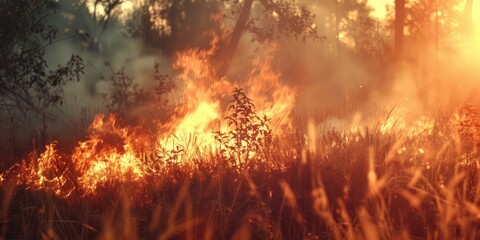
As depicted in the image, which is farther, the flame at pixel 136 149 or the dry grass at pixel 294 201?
the flame at pixel 136 149

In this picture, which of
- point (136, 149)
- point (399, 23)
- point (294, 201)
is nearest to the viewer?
point (294, 201)

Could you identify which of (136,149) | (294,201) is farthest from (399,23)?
(294,201)

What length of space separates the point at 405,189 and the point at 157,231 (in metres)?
1.88

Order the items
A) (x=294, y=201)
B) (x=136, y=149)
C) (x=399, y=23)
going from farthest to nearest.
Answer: (x=399, y=23), (x=136, y=149), (x=294, y=201)

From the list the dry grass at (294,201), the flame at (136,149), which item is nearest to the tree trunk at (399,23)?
the flame at (136,149)

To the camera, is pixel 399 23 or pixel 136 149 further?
pixel 399 23

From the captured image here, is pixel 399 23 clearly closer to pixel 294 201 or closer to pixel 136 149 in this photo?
pixel 136 149

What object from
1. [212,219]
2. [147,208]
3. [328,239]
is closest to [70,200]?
[147,208]

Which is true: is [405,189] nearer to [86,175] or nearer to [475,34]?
[86,175]

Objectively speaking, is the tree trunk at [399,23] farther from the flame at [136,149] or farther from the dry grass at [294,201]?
the dry grass at [294,201]

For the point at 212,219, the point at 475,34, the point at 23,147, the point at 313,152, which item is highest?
the point at 475,34

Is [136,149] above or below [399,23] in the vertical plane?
below

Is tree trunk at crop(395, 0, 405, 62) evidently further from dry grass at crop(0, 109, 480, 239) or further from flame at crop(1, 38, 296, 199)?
dry grass at crop(0, 109, 480, 239)

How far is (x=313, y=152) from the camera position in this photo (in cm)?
530
